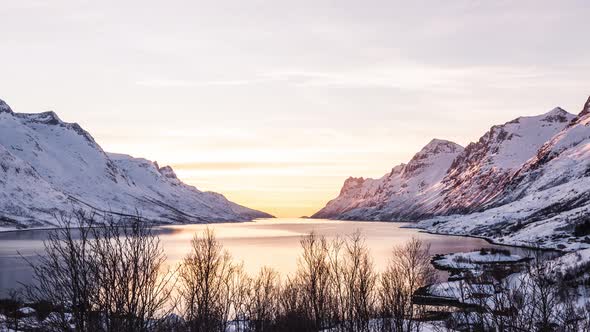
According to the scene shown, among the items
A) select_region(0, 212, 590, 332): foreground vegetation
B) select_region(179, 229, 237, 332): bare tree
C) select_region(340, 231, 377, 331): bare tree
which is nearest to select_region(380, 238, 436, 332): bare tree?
select_region(0, 212, 590, 332): foreground vegetation

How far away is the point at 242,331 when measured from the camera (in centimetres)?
4628

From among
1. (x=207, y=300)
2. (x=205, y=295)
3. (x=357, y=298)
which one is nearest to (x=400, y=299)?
(x=357, y=298)

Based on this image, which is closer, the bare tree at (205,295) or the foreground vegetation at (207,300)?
the foreground vegetation at (207,300)

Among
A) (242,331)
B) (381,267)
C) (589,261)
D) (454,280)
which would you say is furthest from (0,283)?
(589,261)

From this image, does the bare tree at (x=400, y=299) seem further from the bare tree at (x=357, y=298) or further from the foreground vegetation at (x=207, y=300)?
the bare tree at (x=357, y=298)

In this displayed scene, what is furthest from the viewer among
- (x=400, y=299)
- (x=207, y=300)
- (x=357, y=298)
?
(x=400, y=299)

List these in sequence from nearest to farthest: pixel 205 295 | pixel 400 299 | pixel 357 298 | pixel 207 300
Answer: pixel 205 295, pixel 207 300, pixel 357 298, pixel 400 299

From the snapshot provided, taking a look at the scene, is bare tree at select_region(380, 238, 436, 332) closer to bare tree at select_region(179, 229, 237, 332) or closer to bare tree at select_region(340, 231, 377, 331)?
bare tree at select_region(340, 231, 377, 331)

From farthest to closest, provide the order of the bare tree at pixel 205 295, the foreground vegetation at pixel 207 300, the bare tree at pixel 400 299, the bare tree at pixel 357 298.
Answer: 1. the bare tree at pixel 357 298
2. the bare tree at pixel 400 299
3. the bare tree at pixel 205 295
4. the foreground vegetation at pixel 207 300

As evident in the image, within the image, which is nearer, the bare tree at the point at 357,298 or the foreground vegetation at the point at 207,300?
the foreground vegetation at the point at 207,300

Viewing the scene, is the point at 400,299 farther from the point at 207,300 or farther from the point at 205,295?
the point at 205,295

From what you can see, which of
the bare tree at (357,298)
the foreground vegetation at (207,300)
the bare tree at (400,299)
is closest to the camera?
the foreground vegetation at (207,300)

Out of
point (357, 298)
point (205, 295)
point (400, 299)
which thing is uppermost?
point (205, 295)

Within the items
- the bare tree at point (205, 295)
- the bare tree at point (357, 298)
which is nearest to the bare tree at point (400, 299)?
the bare tree at point (357, 298)
